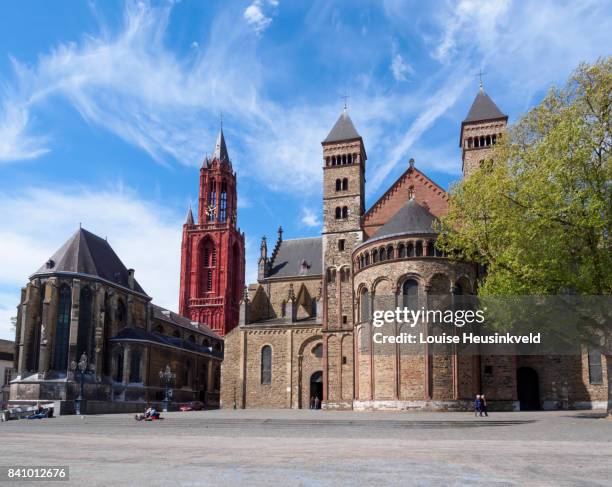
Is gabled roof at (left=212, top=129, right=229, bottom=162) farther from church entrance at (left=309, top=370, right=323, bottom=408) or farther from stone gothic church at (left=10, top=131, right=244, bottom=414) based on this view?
church entrance at (left=309, top=370, right=323, bottom=408)

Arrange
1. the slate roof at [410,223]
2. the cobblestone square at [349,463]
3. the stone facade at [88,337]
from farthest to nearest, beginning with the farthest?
1. the stone facade at [88,337]
2. the slate roof at [410,223]
3. the cobblestone square at [349,463]

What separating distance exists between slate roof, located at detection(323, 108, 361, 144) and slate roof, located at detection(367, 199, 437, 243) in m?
10.3

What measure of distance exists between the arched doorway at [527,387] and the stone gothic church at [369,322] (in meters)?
0.07

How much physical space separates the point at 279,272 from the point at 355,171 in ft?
53.8

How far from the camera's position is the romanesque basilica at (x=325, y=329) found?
3884 cm

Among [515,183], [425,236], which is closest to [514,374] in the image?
[425,236]

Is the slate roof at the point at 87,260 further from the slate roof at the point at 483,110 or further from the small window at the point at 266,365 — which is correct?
the slate roof at the point at 483,110

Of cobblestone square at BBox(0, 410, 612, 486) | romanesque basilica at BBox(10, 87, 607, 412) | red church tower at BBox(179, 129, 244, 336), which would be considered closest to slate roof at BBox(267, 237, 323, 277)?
romanesque basilica at BBox(10, 87, 607, 412)

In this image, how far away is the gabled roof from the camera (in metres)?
101

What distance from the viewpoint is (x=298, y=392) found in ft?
163

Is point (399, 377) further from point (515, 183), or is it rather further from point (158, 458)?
point (158, 458)

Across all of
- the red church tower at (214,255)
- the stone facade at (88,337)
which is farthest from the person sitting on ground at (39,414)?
the red church tower at (214,255)

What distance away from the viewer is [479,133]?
47062 mm

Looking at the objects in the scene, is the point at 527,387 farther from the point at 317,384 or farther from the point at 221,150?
the point at 221,150
